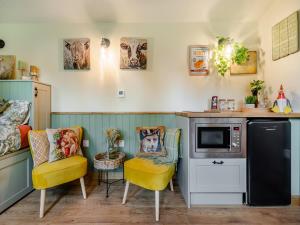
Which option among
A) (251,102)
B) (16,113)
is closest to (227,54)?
(251,102)

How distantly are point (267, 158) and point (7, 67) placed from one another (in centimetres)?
352

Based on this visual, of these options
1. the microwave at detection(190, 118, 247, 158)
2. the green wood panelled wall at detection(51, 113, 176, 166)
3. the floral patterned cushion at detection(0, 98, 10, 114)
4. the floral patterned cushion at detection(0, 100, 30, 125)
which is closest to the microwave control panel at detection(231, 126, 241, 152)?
the microwave at detection(190, 118, 247, 158)

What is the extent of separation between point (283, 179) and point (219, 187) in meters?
0.67

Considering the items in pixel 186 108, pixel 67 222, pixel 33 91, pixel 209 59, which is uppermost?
pixel 209 59

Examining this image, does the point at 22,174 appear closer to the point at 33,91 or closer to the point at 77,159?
the point at 77,159

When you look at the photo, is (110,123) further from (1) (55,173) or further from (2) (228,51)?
(2) (228,51)

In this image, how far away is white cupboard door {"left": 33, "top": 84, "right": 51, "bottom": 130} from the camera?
2.28 metres

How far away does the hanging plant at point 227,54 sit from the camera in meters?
2.46

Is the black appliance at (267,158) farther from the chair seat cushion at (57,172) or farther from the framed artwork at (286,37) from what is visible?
the chair seat cushion at (57,172)

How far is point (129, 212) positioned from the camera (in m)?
1.80

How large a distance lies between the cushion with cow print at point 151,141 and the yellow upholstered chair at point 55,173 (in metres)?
0.72

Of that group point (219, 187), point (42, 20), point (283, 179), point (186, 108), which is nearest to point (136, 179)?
point (219, 187)

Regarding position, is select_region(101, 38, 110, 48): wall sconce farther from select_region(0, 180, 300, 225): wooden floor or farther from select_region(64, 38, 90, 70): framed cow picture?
select_region(0, 180, 300, 225): wooden floor

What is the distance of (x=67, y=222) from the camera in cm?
165
